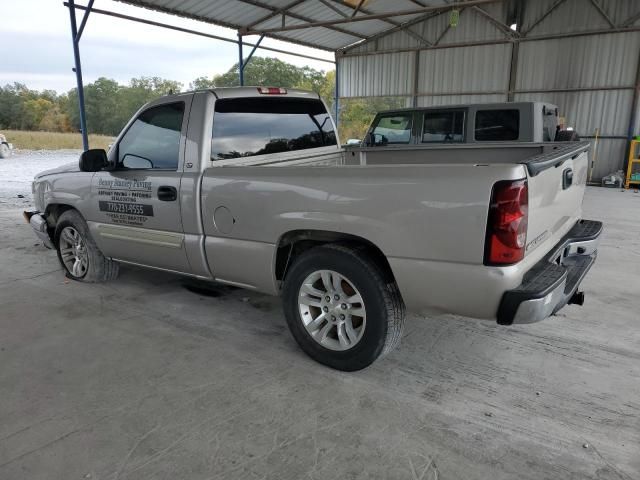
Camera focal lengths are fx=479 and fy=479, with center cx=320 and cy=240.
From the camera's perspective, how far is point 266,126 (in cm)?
391

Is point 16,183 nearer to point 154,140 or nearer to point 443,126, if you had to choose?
point 443,126

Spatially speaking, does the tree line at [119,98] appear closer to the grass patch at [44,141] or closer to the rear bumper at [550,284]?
the grass patch at [44,141]

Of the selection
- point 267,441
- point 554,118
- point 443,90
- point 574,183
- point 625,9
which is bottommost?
point 267,441

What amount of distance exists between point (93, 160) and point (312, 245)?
84.6 inches

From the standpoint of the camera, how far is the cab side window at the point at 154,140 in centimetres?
369

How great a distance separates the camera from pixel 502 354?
3359 mm

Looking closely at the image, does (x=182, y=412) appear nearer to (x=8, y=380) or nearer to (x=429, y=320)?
(x=8, y=380)

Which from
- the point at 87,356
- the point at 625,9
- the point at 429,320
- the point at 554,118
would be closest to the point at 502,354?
the point at 429,320

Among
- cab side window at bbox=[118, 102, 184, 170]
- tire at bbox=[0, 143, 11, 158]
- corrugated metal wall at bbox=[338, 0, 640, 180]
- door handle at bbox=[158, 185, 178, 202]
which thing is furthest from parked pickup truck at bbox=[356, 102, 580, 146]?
tire at bbox=[0, 143, 11, 158]

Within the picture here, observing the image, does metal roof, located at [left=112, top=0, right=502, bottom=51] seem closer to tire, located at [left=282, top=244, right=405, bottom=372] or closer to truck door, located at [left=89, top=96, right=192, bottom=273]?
truck door, located at [left=89, top=96, right=192, bottom=273]

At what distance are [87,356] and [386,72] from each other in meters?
17.0

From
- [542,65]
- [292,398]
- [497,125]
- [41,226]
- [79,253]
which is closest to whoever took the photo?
[292,398]

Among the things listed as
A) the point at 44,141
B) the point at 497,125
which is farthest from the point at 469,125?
the point at 44,141

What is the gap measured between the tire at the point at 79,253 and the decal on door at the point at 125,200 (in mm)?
527
